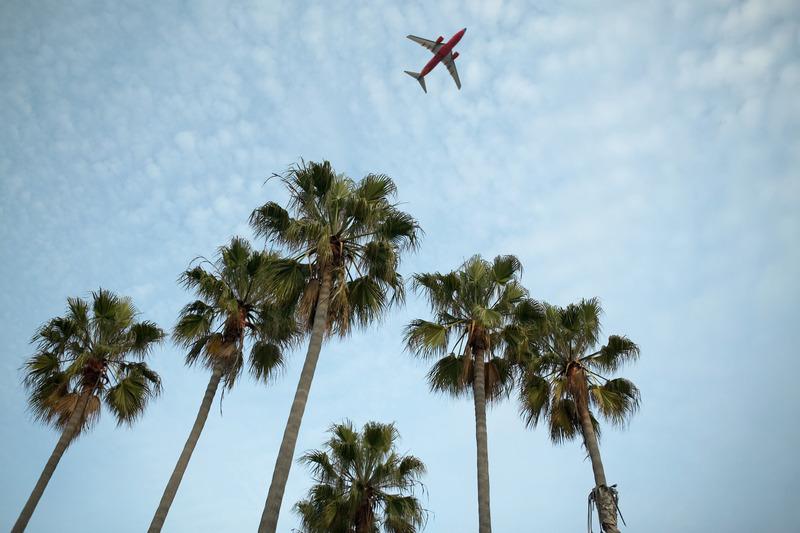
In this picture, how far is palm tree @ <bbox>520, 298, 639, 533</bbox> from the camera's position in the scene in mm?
17141

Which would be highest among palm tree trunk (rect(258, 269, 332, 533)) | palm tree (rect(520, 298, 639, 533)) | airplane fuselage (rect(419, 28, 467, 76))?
airplane fuselage (rect(419, 28, 467, 76))

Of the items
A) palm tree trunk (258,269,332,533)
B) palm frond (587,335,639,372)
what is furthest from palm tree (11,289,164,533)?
palm frond (587,335,639,372)

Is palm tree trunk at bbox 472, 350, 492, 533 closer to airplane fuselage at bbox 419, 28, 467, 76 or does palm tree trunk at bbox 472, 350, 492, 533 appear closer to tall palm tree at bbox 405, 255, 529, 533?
tall palm tree at bbox 405, 255, 529, 533

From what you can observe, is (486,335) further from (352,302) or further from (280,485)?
(280,485)

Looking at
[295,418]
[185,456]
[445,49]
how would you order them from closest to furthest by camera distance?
[295,418] < [185,456] < [445,49]

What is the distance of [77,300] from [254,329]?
6672 mm

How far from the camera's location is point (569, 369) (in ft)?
57.9

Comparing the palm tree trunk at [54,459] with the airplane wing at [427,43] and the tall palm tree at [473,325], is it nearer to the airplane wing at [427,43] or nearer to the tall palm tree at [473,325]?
the tall palm tree at [473,325]

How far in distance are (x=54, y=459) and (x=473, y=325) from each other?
13.0m

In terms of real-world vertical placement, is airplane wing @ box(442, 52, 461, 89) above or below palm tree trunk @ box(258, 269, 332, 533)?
above

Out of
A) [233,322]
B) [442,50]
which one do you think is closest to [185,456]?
[233,322]

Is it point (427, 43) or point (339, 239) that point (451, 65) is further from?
point (339, 239)

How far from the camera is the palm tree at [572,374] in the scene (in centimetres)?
→ 1714

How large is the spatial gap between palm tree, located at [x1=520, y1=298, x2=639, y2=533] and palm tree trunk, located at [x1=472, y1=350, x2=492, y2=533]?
1661mm
